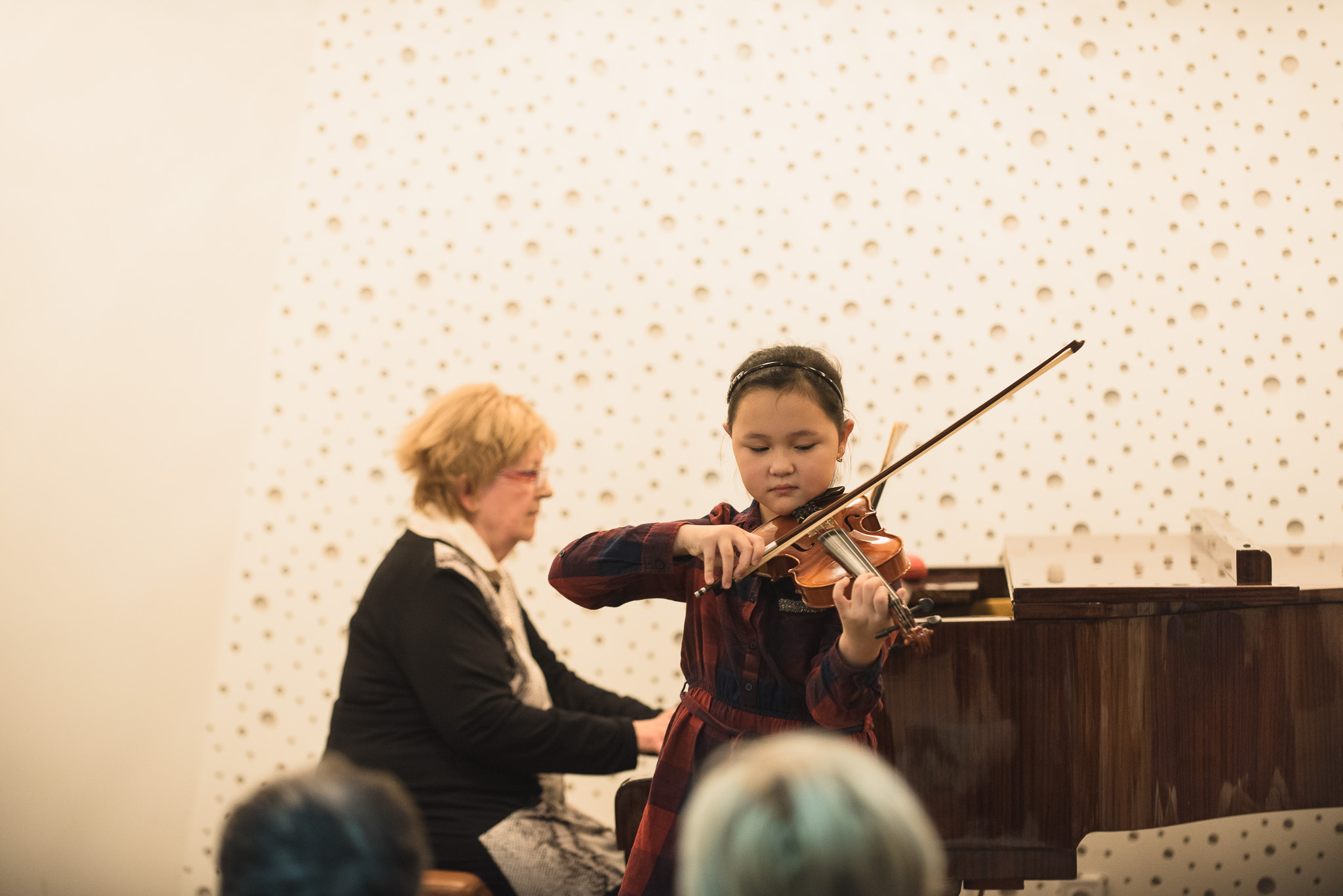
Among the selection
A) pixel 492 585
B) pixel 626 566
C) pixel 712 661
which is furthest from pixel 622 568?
pixel 492 585

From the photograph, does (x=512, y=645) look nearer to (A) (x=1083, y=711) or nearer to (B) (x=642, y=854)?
(B) (x=642, y=854)

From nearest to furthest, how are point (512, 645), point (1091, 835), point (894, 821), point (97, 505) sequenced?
point (894, 821)
point (512, 645)
point (1091, 835)
point (97, 505)

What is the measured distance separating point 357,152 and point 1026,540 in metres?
2.18

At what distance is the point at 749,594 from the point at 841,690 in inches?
7.8

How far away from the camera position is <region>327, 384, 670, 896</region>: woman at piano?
1886 millimetres

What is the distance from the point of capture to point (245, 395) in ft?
9.62

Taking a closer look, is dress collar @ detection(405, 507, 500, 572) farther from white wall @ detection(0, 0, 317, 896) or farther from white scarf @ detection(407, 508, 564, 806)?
white wall @ detection(0, 0, 317, 896)

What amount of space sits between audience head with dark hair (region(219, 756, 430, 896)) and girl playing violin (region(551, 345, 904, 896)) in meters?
0.72

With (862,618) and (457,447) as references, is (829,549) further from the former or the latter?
(457,447)

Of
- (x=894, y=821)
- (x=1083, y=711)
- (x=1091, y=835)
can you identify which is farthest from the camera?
(x=1091, y=835)

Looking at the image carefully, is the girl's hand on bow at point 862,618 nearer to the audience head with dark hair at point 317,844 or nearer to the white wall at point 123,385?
the audience head with dark hair at point 317,844

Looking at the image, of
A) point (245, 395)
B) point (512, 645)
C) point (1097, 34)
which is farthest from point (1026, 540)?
point (245, 395)

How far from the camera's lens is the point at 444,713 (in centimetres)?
189

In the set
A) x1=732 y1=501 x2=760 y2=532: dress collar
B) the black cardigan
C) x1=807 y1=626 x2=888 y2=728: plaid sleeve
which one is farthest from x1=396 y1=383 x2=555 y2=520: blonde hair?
x1=807 y1=626 x2=888 y2=728: plaid sleeve
